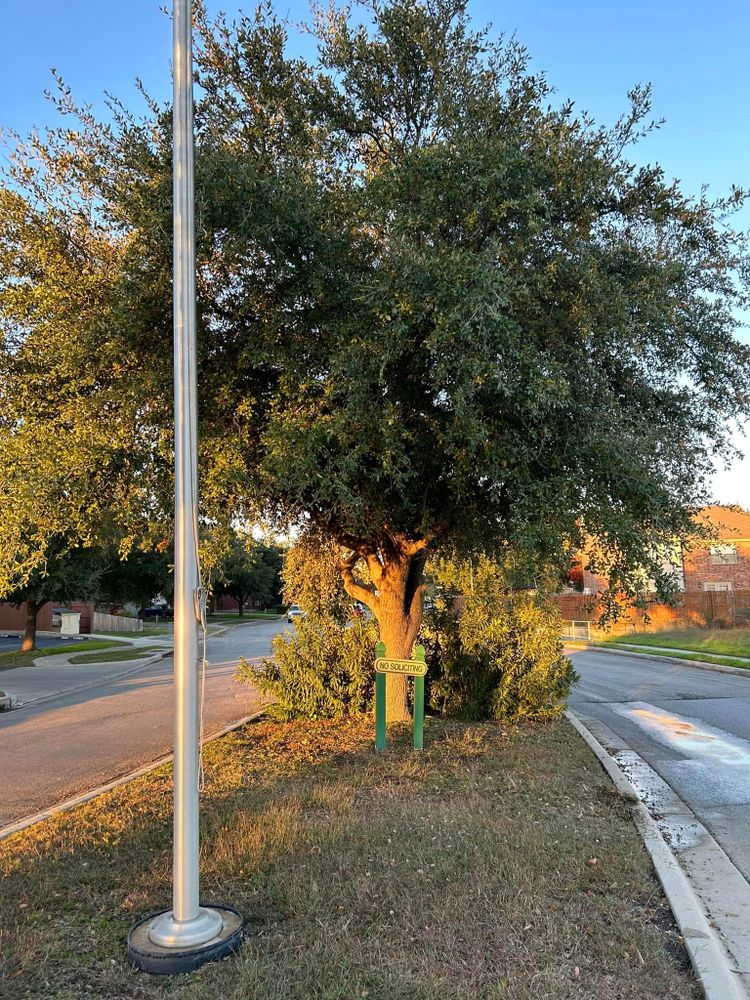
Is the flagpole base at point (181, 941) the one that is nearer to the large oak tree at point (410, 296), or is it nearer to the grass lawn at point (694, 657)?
the large oak tree at point (410, 296)

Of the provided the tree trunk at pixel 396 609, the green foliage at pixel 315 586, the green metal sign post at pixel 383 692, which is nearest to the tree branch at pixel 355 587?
the tree trunk at pixel 396 609

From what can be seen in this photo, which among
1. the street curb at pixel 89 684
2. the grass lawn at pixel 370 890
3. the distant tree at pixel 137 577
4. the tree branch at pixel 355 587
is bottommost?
the street curb at pixel 89 684

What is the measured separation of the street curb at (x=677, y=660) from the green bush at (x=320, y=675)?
11369 millimetres

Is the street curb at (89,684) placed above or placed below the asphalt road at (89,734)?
below

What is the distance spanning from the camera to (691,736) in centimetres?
1091

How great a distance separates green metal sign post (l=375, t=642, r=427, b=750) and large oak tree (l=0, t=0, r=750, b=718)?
1575 mm

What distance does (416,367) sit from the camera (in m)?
7.20

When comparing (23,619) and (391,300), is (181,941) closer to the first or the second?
(391,300)

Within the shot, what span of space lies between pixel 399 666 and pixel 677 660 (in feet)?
51.7

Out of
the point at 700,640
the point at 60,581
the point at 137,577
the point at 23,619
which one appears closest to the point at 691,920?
the point at 700,640

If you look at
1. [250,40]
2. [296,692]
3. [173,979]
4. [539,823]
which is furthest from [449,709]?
[250,40]

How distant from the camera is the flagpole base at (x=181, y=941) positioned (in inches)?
146

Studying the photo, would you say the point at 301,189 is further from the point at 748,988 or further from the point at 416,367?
the point at 748,988

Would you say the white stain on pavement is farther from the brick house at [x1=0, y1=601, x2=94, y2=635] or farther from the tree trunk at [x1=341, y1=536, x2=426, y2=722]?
the brick house at [x1=0, y1=601, x2=94, y2=635]
